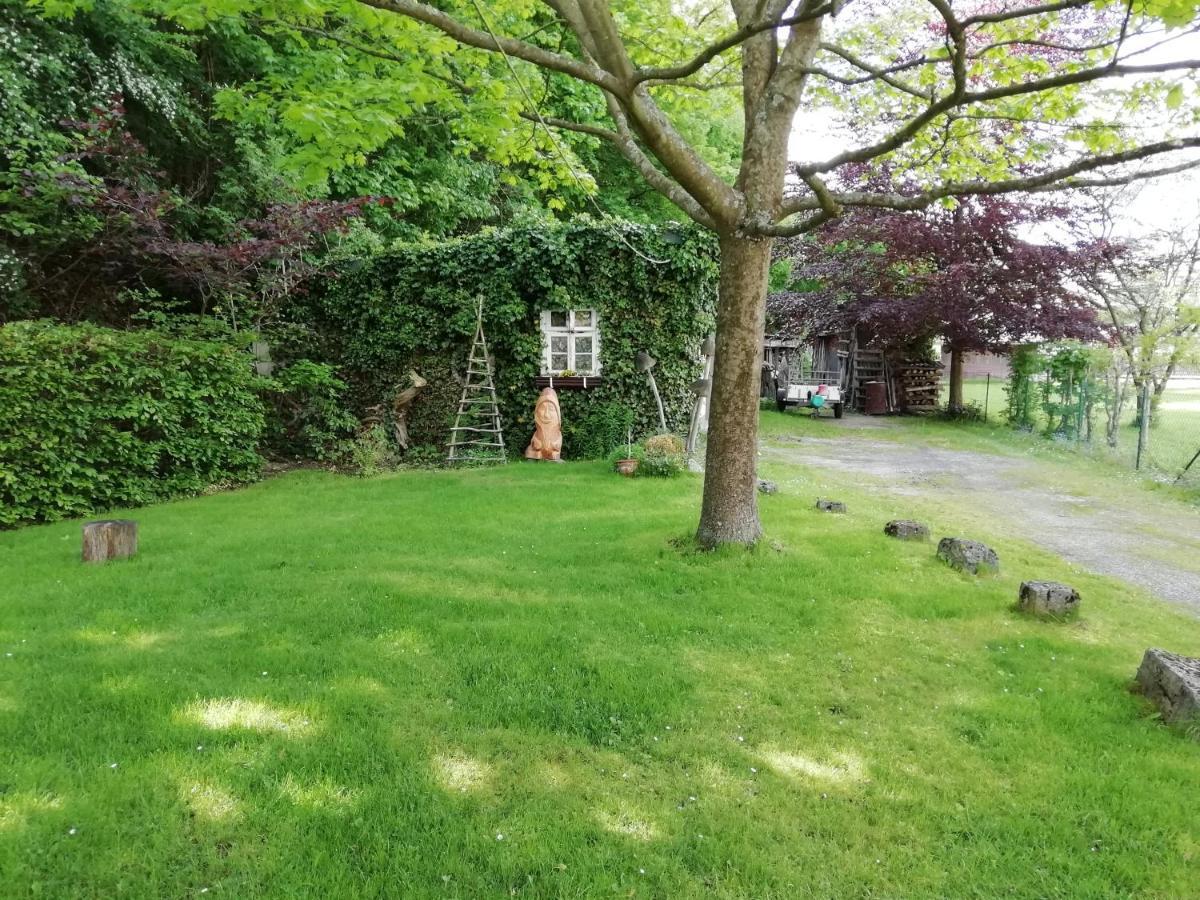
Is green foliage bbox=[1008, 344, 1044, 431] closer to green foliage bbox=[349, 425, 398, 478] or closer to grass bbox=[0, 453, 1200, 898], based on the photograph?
grass bbox=[0, 453, 1200, 898]

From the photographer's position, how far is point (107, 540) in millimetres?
5500

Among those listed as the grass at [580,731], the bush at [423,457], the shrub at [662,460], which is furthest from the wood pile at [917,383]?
the grass at [580,731]

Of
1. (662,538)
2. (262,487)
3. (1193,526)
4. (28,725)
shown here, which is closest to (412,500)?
(262,487)

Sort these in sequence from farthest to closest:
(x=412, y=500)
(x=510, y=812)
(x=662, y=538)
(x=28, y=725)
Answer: (x=412, y=500) → (x=662, y=538) → (x=28, y=725) → (x=510, y=812)

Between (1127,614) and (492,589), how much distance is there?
4.37 metres

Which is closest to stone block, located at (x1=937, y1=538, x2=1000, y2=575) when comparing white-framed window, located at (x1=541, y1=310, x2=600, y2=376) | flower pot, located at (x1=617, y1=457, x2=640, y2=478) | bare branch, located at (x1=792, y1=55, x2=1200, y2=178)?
bare branch, located at (x1=792, y1=55, x2=1200, y2=178)

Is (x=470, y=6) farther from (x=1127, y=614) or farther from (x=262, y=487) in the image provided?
(x=1127, y=614)

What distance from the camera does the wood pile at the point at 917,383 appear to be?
60.4ft

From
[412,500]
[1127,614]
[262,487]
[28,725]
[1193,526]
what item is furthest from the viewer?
[262,487]

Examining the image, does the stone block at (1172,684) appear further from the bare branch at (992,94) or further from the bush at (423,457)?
the bush at (423,457)

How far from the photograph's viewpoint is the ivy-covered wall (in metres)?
10.6

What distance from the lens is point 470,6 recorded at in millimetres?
6164

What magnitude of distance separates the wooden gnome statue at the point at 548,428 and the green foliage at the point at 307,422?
312cm

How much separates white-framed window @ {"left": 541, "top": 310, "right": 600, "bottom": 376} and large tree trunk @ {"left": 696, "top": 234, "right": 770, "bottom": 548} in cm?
580
